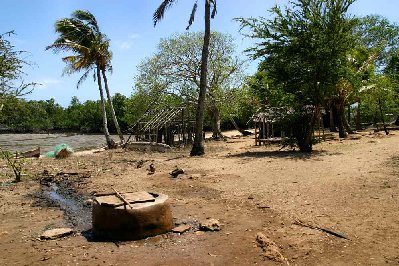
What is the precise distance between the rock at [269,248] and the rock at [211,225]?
841mm

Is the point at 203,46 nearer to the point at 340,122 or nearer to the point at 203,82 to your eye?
the point at 203,82

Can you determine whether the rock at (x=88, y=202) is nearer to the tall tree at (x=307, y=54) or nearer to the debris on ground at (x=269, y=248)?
the debris on ground at (x=269, y=248)

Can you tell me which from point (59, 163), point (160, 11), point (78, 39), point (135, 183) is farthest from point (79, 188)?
point (78, 39)

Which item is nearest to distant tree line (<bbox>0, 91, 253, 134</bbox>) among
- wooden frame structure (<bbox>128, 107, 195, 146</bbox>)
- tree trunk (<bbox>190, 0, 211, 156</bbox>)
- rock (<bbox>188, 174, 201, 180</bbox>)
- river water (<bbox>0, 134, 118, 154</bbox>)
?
river water (<bbox>0, 134, 118, 154</bbox>)

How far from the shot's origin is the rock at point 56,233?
6.43 m

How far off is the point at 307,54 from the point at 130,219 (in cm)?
1227

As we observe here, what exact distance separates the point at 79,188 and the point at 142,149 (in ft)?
37.9

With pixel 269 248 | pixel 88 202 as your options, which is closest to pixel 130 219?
pixel 269 248

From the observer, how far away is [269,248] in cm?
566

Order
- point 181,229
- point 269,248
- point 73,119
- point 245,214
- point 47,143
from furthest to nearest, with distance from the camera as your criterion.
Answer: point 73,119 < point 47,143 < point 245,214 < point 181,229 < point 269,248

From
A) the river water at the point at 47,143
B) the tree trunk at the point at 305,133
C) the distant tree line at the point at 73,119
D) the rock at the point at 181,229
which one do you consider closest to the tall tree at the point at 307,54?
the tree trunk at the point at 305,133

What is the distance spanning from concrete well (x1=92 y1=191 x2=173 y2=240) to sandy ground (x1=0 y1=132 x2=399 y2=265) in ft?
0.62

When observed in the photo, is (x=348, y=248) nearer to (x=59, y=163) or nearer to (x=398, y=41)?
(x=59, y=163)

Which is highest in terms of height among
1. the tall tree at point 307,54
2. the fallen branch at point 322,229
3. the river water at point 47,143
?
the tall tree at point 307,54
